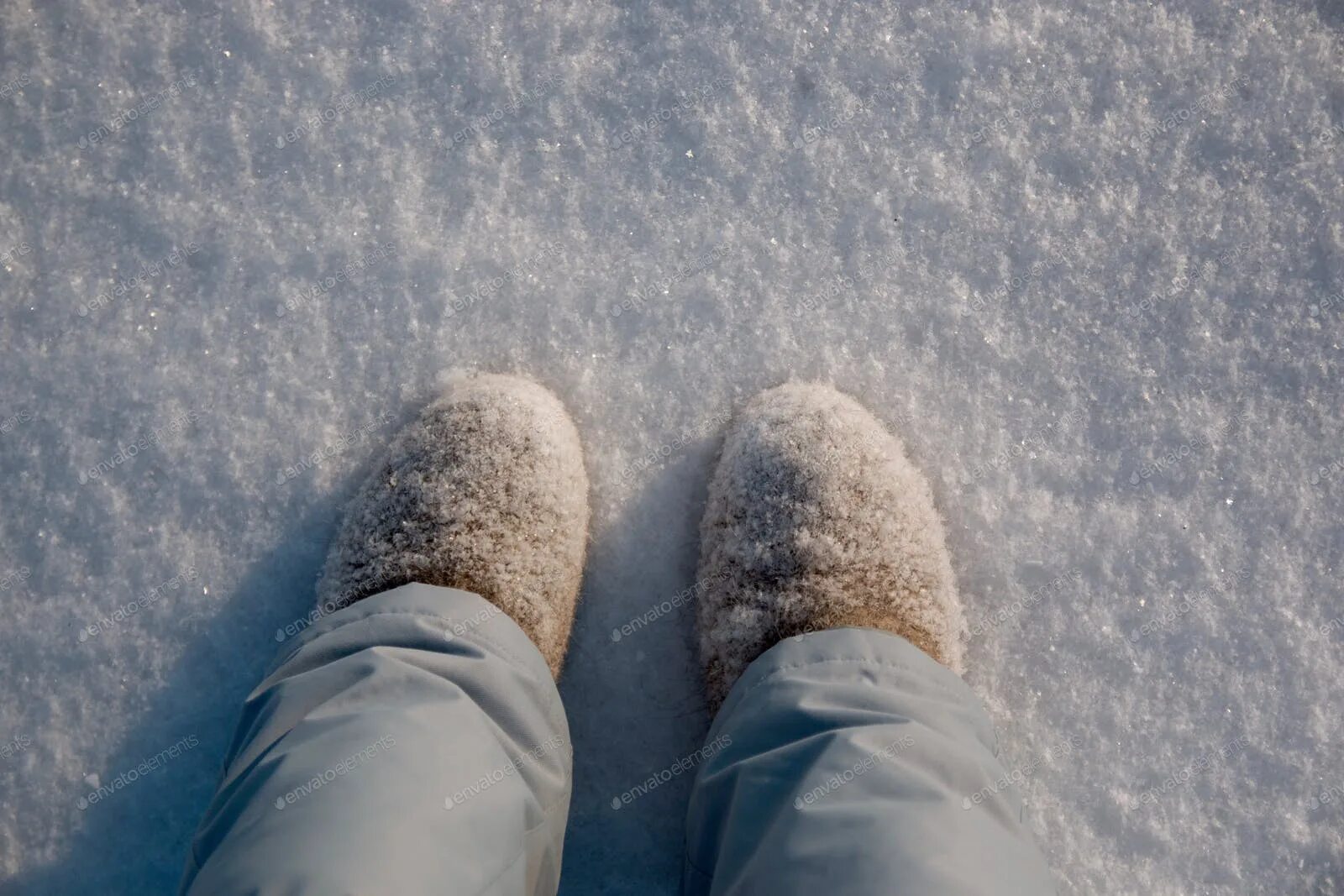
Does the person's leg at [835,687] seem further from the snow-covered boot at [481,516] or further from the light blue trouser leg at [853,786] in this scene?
the snow-covered boot at [481,516]

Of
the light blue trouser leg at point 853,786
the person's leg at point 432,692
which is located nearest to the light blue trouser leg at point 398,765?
the person's leg at point 432,692

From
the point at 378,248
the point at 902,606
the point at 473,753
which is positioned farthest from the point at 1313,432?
the point at 378,248

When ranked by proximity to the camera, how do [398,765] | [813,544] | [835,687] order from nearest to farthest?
[398,765] → [835,687] → [813,544]

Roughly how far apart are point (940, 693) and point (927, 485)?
31cm

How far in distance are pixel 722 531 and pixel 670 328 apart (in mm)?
281

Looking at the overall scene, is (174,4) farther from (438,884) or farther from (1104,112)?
(1104,112)

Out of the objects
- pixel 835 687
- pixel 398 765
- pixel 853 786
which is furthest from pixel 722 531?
pixel 398 765

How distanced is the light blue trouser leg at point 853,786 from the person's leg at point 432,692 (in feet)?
0.69

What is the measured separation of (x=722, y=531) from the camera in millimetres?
1107

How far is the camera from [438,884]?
0.75 m

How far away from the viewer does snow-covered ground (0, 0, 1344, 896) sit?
1.14 metres

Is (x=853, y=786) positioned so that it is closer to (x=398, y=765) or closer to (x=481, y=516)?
(x=398, y=765)

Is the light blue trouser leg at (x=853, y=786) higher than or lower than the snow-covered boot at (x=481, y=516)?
lower

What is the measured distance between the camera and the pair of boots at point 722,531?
106 centimetres
